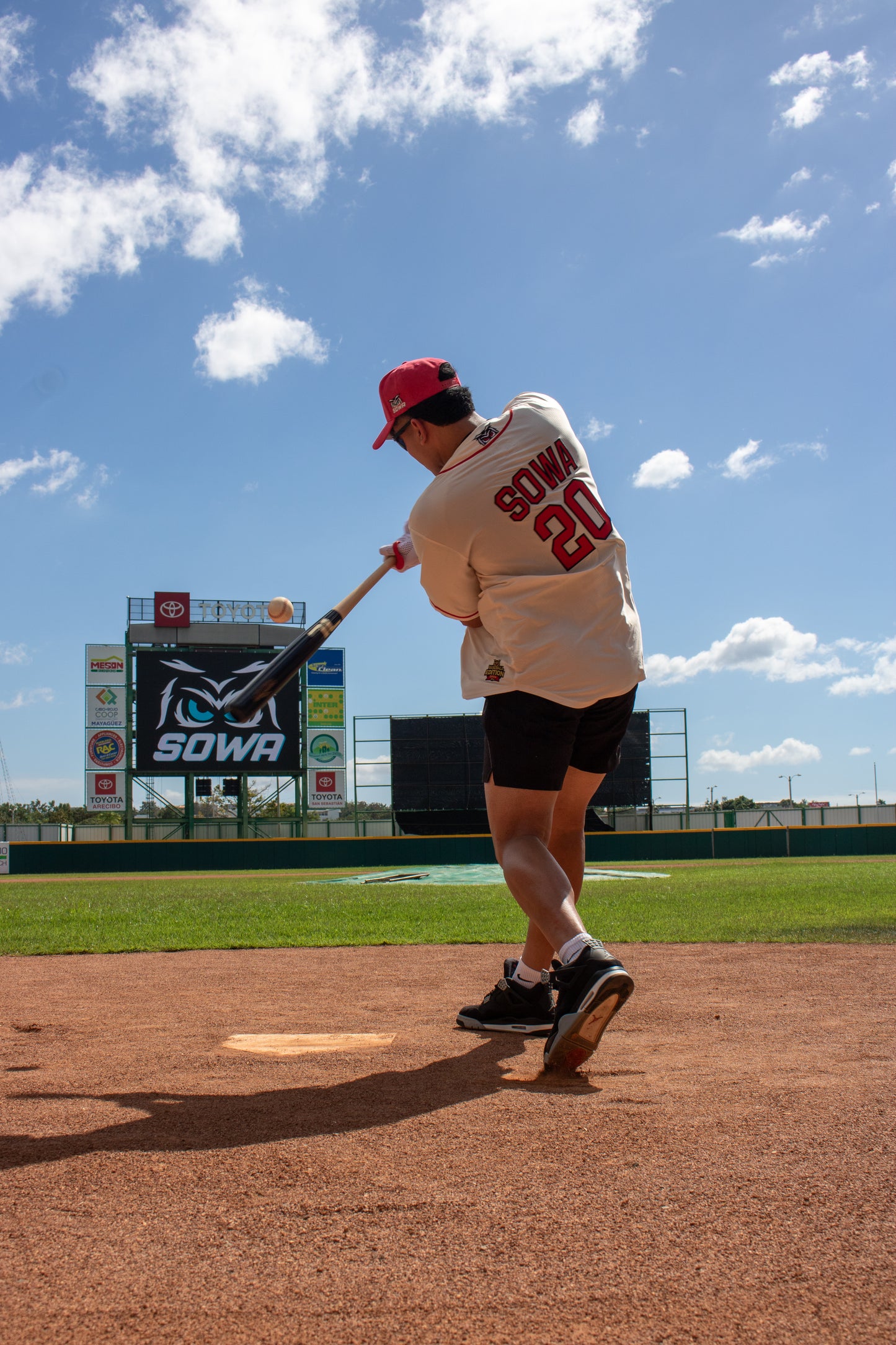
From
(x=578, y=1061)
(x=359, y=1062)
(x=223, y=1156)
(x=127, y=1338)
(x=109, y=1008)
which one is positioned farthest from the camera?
(x=109, y=1008)

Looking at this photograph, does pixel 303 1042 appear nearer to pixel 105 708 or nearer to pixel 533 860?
pixel 533 860

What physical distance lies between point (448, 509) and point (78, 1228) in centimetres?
160

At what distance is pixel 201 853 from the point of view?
26.2 metres

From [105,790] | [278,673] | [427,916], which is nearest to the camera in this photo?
[278,673]

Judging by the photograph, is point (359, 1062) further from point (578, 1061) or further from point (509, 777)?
point (509, 777)

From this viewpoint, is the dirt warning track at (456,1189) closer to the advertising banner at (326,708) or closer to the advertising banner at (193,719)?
the advertising banner at (193,719)

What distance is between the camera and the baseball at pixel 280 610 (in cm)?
600

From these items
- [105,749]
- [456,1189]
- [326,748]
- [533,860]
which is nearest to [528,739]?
[533,860]

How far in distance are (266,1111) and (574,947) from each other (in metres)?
0.66

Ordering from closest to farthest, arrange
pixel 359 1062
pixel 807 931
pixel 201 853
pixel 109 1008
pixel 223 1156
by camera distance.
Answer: pixel 223 1156
pixel 359 1062
pixel 109 1008
pixel 807 931
pixel 201 853

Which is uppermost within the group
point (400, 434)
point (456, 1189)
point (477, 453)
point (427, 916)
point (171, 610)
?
point (171, 610)

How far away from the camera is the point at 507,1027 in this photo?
8.27ft

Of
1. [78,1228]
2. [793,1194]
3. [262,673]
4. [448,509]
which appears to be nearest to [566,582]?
[448,509]

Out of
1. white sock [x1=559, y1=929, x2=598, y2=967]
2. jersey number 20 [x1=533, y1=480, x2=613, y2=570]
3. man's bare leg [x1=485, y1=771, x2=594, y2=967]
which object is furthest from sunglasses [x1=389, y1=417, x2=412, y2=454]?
white sock [x1=559, y1=929, x2=598, y2=967]
